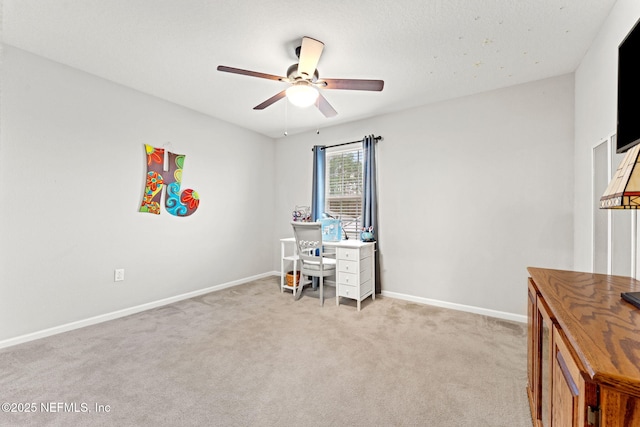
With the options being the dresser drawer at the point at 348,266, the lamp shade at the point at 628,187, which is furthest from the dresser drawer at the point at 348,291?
the lamp shade at the point at 628,187

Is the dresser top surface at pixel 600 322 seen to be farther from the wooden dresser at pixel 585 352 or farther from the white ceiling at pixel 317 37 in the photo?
the white ceiling at pixel 317 37

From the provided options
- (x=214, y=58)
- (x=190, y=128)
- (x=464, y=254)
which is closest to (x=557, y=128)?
(x=464, y=254)

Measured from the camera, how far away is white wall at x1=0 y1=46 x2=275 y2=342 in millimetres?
2195

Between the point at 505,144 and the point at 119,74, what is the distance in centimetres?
405

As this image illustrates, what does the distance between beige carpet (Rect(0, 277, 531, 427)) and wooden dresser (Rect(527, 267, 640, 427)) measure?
0.55m

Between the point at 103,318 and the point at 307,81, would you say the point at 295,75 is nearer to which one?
the point at 307,81

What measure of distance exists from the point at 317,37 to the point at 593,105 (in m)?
2.22

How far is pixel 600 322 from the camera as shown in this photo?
749 millimetres

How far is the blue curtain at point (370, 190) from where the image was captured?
3.55 metres

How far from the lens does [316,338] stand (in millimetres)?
2352

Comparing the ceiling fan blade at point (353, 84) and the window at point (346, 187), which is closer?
the ceiling fan blade at point (353, 84)

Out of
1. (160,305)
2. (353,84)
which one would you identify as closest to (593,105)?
(353,84)

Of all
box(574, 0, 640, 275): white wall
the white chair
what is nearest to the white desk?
the white chair

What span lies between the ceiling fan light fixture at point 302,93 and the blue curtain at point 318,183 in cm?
190
